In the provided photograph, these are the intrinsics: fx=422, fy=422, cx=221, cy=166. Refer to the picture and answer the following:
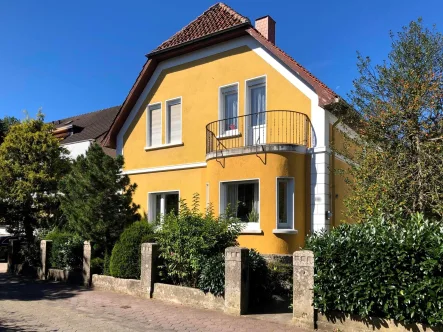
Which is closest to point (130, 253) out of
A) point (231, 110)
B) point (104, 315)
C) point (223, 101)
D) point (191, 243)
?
point (191, 243)

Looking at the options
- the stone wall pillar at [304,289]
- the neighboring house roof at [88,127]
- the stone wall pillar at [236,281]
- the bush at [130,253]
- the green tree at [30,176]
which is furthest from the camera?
the neighboring house roof at [88,127]

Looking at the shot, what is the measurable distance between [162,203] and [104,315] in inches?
295

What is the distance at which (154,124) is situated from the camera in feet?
54.2

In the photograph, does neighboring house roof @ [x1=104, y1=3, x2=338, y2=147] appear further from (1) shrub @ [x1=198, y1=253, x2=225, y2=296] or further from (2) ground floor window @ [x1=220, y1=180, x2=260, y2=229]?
(1) shrub @ [x1=198, y1=253, x2=225, y2=296]

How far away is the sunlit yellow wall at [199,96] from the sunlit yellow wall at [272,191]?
1.75 m

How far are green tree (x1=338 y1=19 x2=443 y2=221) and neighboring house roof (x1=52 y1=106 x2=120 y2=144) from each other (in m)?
19.9

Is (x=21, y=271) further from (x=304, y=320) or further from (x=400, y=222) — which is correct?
(x=400, y=222)

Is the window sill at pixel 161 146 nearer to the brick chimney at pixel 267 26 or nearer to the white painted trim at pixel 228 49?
the white painted trim at pixel 228 49

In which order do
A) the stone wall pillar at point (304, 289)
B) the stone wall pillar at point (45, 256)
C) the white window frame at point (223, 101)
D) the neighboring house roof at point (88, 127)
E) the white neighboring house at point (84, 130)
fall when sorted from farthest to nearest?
1. the neighboring house roof at point (88, 127)
2. the white neighboring house at point (84, 130)
3. the stone wall pillar at point (45, 256)
4. the white window frame at point (223, 101)
5. the stone wall pillar at point (304, 289)

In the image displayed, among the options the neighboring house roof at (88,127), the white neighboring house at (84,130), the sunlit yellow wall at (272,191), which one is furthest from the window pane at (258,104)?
the neighboring house roof at (88,127)

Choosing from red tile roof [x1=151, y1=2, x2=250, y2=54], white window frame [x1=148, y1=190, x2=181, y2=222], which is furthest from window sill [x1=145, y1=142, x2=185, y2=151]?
red tile roof [x1=151, y1=2, x2=250, y2=54]

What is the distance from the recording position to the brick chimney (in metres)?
15.4

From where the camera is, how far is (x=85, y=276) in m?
12.4

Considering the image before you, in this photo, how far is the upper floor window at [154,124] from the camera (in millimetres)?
16359
